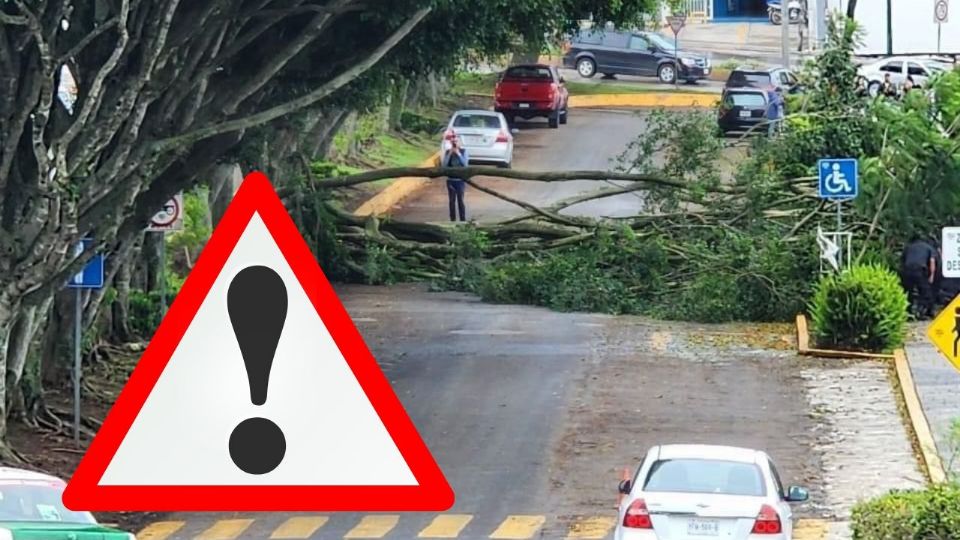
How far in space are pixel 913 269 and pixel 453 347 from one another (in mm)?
7557

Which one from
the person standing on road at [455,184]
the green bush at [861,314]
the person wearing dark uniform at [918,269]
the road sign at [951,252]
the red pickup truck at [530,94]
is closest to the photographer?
the road sign at [951,252]

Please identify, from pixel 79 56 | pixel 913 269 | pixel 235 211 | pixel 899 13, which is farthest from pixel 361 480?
pixel 899 13

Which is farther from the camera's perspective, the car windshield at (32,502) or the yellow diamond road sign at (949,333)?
the yellow diamond road sign at (949,333)

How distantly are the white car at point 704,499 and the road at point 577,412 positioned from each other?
2.41m

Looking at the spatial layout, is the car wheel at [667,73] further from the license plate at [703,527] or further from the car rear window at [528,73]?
the license plate at [703,527]

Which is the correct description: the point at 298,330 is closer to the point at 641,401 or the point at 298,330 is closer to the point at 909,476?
the point at 909,476

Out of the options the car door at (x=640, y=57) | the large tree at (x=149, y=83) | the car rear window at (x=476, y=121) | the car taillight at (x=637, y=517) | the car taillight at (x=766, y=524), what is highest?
the large tree at (x=149, y=83)

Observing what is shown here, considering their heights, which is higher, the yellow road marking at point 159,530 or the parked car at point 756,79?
the yellow road marking at point 159,530

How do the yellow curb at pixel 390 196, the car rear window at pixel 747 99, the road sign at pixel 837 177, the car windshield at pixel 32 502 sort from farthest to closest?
the car rear window at pixel 747 99 → the yellow curb at pixel 390 196 → the road sign at pixel 837 177 → the car windshield at pixel 32 502

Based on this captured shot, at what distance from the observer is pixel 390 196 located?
46.3m

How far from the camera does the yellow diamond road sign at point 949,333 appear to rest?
52.6 ft

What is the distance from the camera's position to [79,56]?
1998 centimetres

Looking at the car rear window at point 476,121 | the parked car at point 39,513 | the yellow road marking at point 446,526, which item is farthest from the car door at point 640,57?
the parked car at point 39,513

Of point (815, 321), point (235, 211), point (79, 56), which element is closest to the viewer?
point (235, 211)
